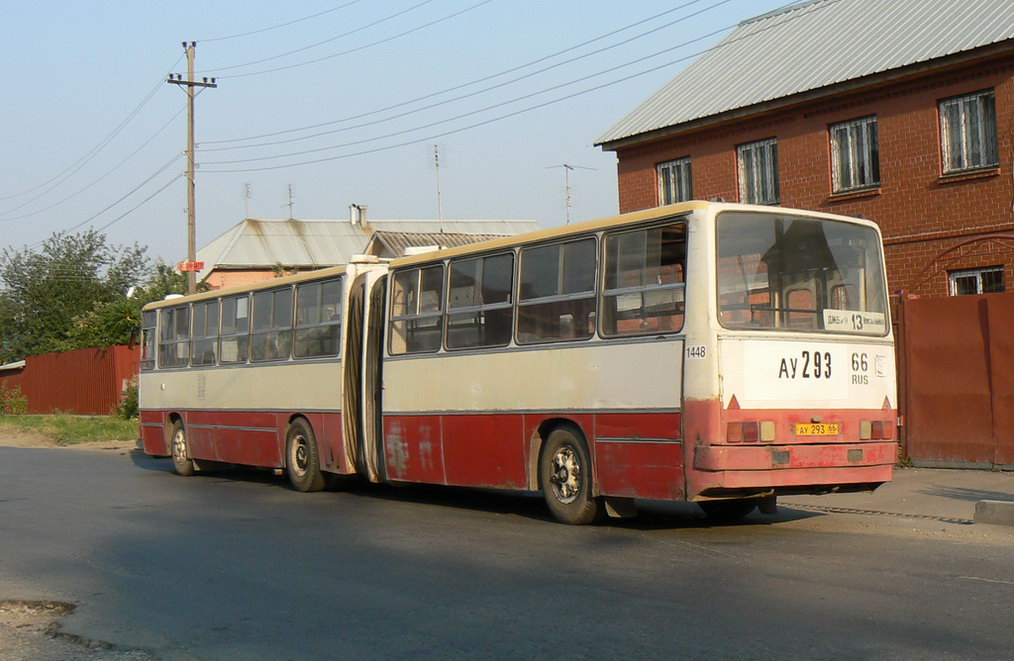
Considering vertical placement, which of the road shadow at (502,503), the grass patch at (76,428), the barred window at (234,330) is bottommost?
the road shadow at (502,503)

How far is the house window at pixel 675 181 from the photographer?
26.5 metres

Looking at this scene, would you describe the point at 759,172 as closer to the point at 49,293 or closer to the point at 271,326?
the point at 271,326

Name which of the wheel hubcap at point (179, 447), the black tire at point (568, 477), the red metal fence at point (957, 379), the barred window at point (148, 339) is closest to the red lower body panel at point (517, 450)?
the black tire at point (568, 477)

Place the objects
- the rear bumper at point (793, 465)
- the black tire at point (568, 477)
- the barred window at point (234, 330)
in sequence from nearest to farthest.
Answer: the rear bumper at point (793, 465), the black tire at point (568, 477), the barred window at point (234, 330)

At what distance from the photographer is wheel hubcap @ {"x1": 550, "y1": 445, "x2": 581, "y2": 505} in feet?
39.0

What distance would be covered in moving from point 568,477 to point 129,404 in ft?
95.5

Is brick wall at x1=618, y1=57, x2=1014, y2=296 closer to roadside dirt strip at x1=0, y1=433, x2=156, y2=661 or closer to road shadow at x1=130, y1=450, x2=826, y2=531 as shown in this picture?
road shadow at x1=130, y1=450, x2=826, y2=531

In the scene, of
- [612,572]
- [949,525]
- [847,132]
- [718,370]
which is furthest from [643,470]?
[847,132]

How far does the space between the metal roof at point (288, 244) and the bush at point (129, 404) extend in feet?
106

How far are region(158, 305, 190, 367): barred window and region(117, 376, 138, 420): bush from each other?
681 inches

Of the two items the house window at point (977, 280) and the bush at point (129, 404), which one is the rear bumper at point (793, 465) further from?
the bush at point (129, 404)

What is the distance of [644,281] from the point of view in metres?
11.1

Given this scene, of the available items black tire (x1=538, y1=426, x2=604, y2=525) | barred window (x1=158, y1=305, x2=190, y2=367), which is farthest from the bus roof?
barred window (x1=158, y1=305, x2=190, y2=367)

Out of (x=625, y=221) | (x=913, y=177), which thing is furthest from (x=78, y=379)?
(x=625, y=221)
